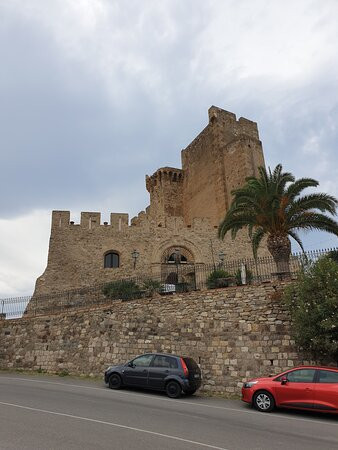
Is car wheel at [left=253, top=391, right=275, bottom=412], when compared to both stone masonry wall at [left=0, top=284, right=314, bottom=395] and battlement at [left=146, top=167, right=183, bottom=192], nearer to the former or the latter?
stone masonry wall at [left=0, top=284, right=314, bottom=395]

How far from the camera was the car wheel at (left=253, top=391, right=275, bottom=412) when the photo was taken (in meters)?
9.24

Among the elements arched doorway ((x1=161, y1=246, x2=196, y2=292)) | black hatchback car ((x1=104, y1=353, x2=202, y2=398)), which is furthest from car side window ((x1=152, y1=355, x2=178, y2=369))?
arched doorway ((x1=161, y1=246, x2=196, y2=292))

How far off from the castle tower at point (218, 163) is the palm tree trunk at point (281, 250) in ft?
45.0

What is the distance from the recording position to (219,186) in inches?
1302

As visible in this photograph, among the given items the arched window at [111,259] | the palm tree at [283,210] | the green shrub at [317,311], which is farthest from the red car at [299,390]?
the arched window at [111,259]

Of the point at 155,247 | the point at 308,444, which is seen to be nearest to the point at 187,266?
the point at 155,247

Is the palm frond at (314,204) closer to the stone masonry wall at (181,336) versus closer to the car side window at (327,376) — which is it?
the stone masonry wall at (181,336)

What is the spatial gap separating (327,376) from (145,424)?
4.60m

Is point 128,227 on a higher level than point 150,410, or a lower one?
higher

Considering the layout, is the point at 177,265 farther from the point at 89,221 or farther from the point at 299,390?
the point at 299,390

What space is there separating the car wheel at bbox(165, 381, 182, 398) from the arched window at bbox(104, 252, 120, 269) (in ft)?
51.0

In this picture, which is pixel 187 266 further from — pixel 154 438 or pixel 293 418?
pixel 154 438

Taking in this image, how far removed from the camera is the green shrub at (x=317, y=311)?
10.6 m

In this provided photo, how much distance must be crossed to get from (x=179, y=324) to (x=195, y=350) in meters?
1.21
